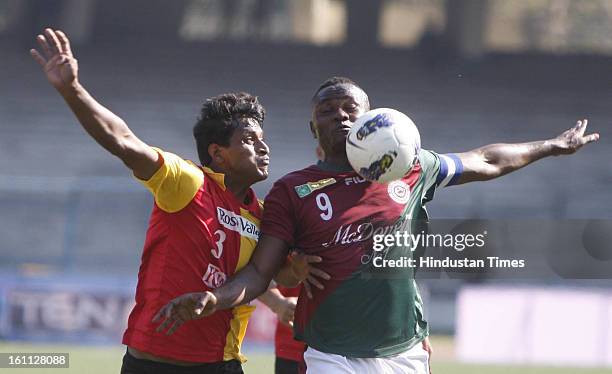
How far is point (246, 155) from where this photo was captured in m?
5.46

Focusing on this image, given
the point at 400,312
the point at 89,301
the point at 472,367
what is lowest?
the point at 400,312

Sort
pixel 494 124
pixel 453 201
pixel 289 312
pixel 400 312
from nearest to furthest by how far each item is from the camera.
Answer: pixel 400 312
pixel 289 312
pixel 453 201
pixel 494 124

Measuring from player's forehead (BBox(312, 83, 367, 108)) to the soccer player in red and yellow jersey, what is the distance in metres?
0.50

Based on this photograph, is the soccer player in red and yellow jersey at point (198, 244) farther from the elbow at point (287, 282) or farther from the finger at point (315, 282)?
the finger at point (315, 282)

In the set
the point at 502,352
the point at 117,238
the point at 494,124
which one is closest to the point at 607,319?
the point at 502,352

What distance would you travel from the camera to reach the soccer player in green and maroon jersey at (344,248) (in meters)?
4.97

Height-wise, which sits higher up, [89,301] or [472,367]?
[89,301]

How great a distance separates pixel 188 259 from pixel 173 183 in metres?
0.40

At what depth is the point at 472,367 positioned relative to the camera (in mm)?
13312

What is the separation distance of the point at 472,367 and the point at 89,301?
5.43 m

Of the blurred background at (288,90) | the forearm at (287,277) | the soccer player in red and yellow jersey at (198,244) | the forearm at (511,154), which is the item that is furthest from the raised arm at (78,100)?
the blurred background at (288,90)

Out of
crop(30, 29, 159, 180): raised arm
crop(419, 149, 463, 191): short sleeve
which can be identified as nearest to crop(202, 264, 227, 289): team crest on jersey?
crop(30, 29, 159, 180): raised arm

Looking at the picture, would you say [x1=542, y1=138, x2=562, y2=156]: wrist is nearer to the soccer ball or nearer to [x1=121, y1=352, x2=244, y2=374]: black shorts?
the soccer ball

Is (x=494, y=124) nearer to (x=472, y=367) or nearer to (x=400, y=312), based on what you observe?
(x=472, y=367)
